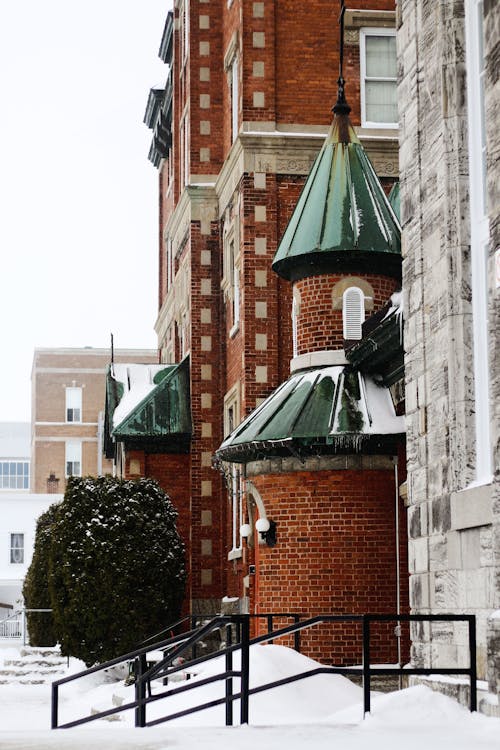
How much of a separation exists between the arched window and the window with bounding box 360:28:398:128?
603cm

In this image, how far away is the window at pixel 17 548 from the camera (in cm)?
6353

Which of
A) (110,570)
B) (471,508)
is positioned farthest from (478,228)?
(110,570)

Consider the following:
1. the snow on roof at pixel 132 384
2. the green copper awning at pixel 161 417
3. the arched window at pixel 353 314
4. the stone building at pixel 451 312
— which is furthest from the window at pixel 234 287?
the stone building at pixel 451 312

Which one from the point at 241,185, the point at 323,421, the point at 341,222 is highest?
the point at 241,185

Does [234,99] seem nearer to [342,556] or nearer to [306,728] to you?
[342,556]

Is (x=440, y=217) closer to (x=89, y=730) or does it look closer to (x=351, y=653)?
(x=89, y=730)

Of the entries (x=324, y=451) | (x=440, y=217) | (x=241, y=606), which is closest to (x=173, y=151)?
(x=241, y=606)

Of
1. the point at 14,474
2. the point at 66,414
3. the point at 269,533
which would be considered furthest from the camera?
the point at 14,474

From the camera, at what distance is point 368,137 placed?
2659cm

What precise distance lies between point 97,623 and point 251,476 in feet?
16.7

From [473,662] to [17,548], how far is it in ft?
178

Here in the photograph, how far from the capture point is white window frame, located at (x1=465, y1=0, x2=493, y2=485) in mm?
11656

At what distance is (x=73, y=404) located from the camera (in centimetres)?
7662

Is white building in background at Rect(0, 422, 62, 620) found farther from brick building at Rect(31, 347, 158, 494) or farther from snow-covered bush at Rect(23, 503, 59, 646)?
snow-covered bush at Rect(23, 503, 59, 646)
